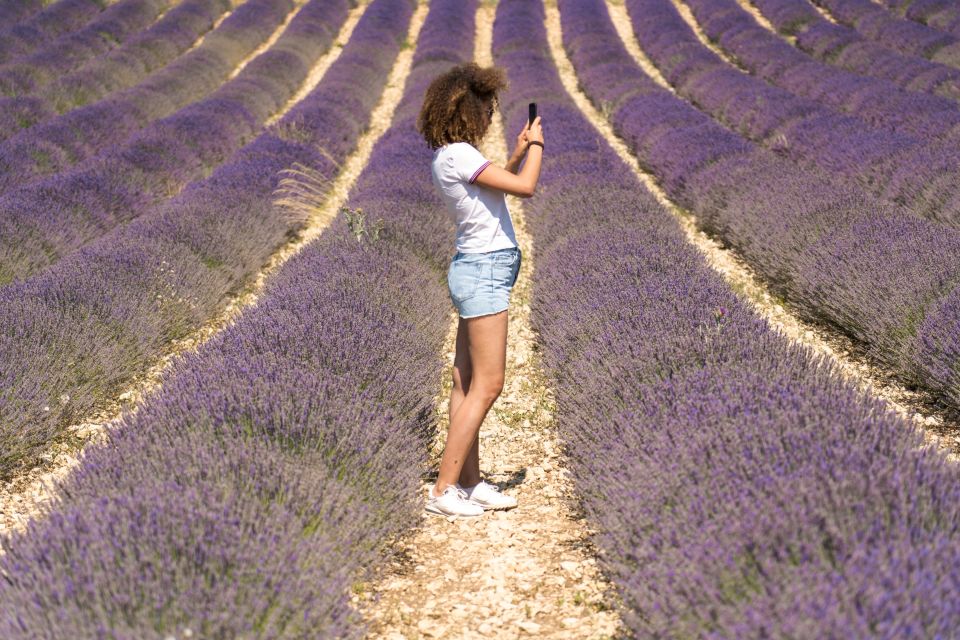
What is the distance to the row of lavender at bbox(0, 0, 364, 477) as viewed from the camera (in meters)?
3.46

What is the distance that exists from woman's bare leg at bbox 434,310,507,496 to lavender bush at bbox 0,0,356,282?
3.65m

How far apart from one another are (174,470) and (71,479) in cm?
33

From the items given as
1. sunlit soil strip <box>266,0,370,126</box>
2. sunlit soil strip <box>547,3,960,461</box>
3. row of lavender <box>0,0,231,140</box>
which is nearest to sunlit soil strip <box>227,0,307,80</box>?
row of lavender <box>0,0,231,140</box>

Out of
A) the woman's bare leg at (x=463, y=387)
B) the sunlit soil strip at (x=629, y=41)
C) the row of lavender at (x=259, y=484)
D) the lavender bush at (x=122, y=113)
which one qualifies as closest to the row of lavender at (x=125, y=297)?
the row of lavender at (x=259, y=484)

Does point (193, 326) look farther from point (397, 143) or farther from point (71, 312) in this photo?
point (397, 143)

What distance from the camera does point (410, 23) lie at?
19.5 meters

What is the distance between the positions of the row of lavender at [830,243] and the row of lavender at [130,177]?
15.1 feet

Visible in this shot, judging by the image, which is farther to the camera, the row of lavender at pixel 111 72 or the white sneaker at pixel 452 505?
the row of lavender at pixel 111 72

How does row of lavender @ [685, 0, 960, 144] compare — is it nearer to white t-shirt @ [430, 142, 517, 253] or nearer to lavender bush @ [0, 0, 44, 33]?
white t-shirt @ [430, 142, 517, 253]

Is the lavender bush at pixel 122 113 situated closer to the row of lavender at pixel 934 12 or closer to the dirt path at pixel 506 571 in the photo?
the dirt path at pixel 506 571

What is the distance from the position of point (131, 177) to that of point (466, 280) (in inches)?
212

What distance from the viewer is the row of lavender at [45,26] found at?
1342 cm

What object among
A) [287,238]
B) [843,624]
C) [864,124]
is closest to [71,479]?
[843,624]

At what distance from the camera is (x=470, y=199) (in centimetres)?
263
